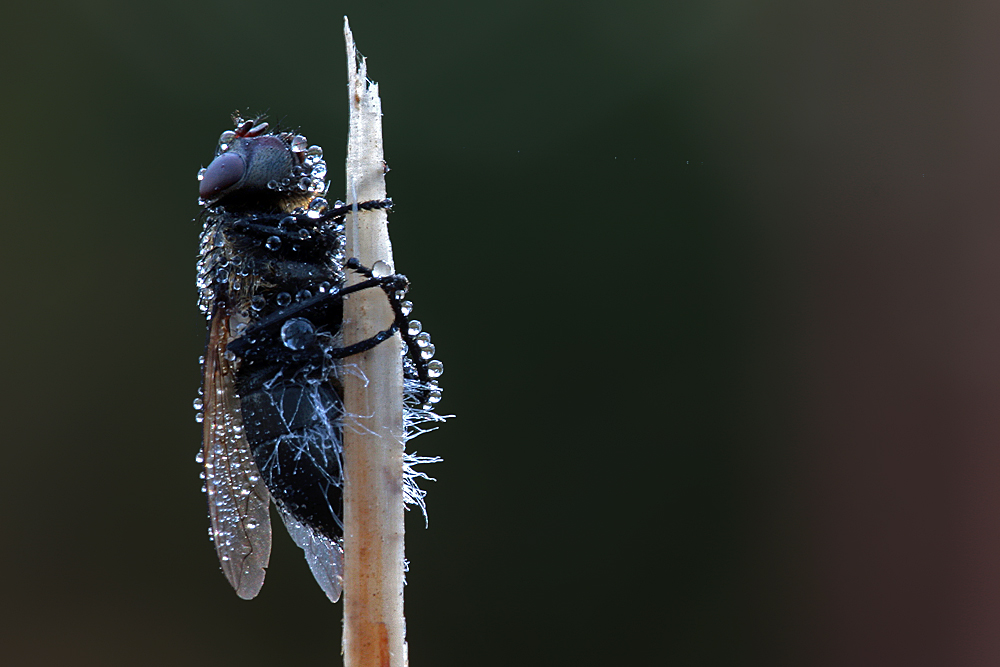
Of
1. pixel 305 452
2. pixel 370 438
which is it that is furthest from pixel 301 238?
pixel 370 438

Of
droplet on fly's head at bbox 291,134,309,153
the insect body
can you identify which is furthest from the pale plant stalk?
droplet on fly's head at bbox 291,134,309,153

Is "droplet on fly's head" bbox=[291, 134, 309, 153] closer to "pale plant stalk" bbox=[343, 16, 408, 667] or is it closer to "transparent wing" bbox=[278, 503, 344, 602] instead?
"pale plant stalk" bbox=[343, 16, 408, 667]

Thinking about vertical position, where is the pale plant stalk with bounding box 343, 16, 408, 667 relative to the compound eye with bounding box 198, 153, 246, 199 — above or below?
below

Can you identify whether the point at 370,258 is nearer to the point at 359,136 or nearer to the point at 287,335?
the point at 359,136

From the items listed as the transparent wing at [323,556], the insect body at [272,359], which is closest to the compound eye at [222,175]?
the insect body at [272,359]

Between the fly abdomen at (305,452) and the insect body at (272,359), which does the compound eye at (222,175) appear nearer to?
the insect body at (272,359)

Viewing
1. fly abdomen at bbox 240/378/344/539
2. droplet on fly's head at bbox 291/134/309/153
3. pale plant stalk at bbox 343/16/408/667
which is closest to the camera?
pale plant stalk at bbox 343/16/408/667

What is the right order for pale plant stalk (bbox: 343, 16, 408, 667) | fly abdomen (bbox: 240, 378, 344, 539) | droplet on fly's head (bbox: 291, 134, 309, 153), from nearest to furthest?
1. pale plant stalk (bbox: 343, 16, 408, 667)
2. fly abdomen (bbox: 240, 378, 344, 539)
3. droplet on fly's head (bbox: 291, 134, 309, 153)

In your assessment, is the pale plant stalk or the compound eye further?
the compound eye
